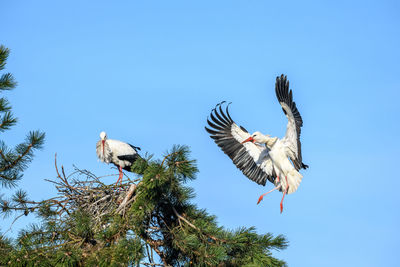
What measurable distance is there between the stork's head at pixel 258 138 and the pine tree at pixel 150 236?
332 cm

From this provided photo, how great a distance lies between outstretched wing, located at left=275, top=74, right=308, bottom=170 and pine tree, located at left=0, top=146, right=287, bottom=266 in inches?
119

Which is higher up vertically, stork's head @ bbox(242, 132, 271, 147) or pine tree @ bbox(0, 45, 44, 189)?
stork's head @ bbox(242, 132, 271, 147)

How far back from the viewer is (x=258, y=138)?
9.30m

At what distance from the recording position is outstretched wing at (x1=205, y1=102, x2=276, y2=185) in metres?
9.52

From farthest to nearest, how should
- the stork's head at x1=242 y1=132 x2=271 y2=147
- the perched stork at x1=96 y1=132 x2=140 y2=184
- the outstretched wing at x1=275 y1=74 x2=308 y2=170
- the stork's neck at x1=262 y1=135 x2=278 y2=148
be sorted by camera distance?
the perched stork at x1=96 y1=132 x2=140 y2=184
the stork's head at x1=242 y1=132 x2=271 y2=147
the stork's neck at x1=262 y1=135 x2=278 y2=148
the outstretched wing at x1=275 y1=74 x2=308 y2=170

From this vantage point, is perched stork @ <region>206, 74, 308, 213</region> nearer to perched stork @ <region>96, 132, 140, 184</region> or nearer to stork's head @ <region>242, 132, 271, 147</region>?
stork's head @ <region>242, 132, 271, 147</region>

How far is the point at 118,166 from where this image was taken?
10.2 m

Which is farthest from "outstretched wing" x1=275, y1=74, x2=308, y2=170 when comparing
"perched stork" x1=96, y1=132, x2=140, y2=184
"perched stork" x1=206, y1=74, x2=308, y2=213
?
"perched stork" x1=96, y1=132, x2=140, y2=184

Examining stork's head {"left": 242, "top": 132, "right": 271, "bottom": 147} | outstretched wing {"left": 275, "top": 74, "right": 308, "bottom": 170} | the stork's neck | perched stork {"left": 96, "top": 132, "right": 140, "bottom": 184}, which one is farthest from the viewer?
perched stork {"left": 96, "top": 132, "right": 140, "bottom": 184}

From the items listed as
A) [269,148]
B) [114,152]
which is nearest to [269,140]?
[269,148]

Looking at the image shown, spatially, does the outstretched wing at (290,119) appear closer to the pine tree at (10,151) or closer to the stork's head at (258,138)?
the stork's head at (258,138)

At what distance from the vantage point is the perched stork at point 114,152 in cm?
991

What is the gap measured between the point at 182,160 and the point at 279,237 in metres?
1.36

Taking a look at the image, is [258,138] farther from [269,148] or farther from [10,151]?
[10,151]
